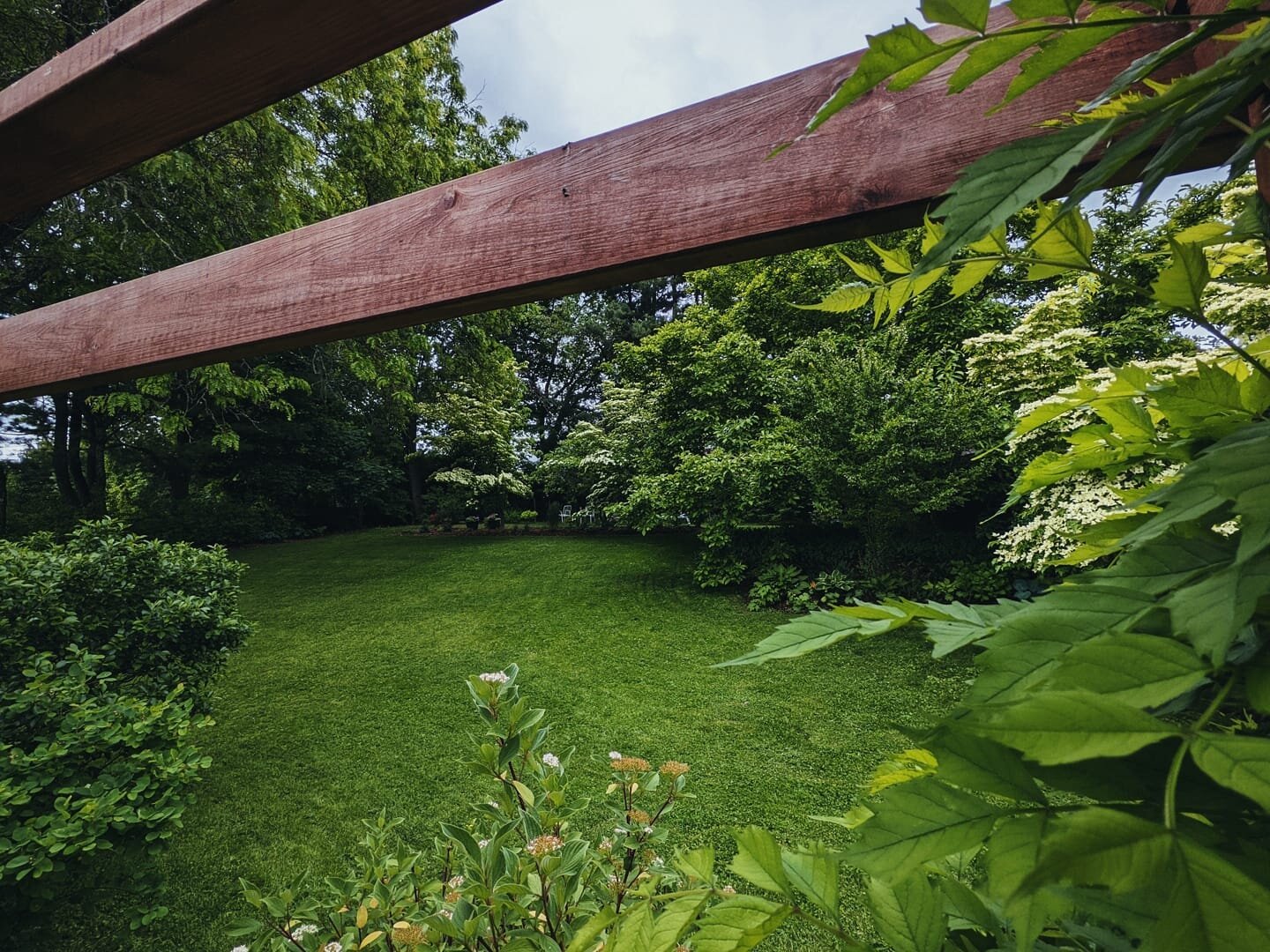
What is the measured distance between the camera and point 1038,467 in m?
0.51

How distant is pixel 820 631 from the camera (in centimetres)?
36

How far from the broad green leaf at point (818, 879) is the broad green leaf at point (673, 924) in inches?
3.6

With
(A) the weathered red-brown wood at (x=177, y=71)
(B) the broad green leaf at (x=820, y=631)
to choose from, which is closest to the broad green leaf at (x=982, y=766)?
(B) the broad green leaf at (x=820, y=631)

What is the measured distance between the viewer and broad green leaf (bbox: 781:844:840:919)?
42 cm

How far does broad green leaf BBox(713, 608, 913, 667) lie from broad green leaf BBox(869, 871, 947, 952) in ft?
0.49

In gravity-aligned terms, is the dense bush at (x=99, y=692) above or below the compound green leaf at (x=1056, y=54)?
below

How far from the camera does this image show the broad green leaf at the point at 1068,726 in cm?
18

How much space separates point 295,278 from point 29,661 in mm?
2379

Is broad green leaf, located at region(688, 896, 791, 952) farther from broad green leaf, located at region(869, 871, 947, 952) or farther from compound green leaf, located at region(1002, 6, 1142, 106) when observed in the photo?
compound green leaf, located at region(1002, 6, 1142, 106)

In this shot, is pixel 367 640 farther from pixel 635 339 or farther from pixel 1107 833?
pixel 635 339

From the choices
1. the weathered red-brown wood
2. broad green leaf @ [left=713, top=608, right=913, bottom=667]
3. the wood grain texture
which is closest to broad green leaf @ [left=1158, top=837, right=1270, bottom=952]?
broad green leaf @ [left=713, top=608, right=913, bottom=667]

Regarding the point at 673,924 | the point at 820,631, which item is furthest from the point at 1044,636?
the point at 673,924

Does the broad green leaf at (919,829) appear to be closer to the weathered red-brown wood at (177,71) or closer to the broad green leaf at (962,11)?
the broad green leaf at (962,11)

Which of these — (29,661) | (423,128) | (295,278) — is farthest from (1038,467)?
(423,128)
